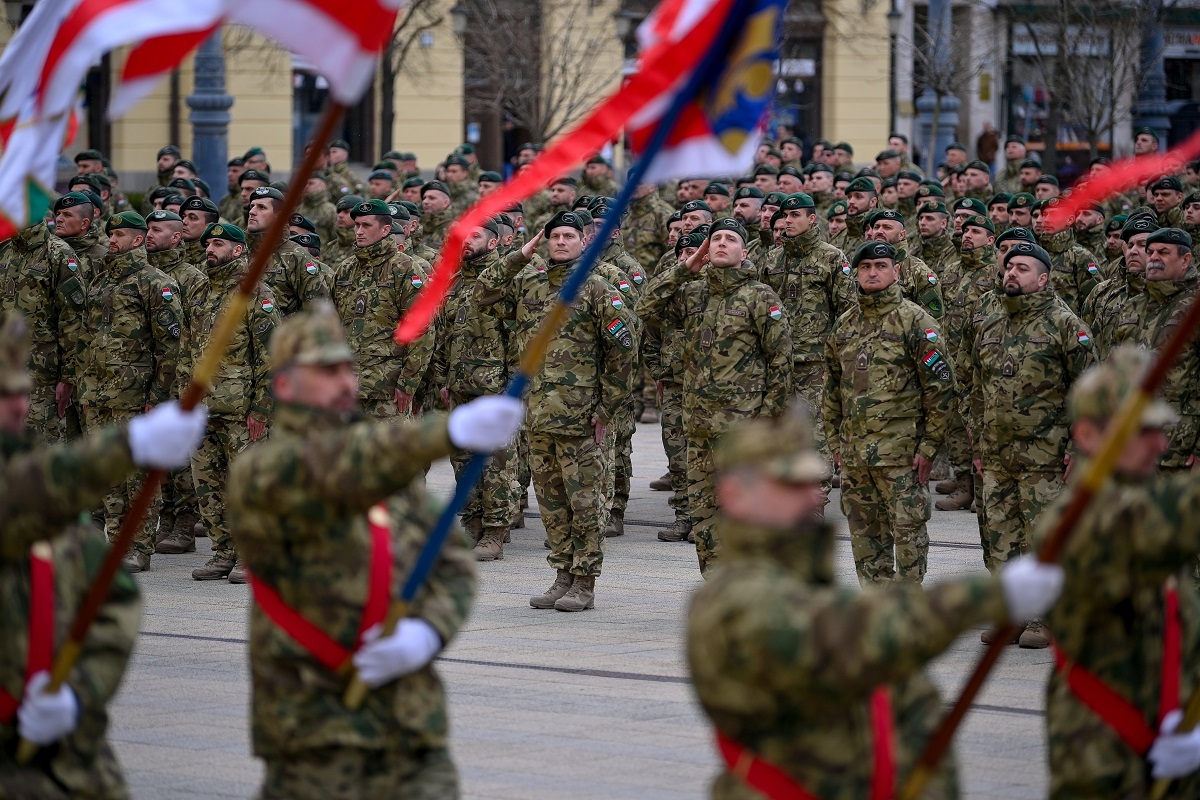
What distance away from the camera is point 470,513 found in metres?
14.8

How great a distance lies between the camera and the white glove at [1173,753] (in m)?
5.76

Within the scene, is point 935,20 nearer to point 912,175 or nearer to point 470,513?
point 912,175

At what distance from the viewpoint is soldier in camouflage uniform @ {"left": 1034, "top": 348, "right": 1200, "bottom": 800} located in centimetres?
568

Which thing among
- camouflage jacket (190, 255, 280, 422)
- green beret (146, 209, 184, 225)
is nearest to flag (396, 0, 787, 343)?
camouflage jacket (190, 255, 280, 422)

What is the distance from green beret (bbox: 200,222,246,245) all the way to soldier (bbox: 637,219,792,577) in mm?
3162

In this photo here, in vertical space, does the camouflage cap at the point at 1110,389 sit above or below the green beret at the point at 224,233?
below

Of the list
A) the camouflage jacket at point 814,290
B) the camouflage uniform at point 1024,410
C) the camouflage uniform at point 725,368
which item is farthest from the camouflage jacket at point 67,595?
the camouflage jacket at point 814,290

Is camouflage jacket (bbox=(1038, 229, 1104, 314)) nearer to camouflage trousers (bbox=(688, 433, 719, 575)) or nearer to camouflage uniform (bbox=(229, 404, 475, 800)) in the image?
camouflage trousers (bbox=(688, 433, 719, 575))

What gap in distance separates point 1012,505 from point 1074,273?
21.2 feet

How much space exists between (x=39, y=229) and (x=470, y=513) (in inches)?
142

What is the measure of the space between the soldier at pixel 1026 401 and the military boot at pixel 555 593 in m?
2.56

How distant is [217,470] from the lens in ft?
44.7

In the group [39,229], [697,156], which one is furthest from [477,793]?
[39,229]

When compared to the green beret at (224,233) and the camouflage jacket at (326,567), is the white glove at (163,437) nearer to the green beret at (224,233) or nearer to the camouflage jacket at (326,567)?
the camouflage jacket at (326,567)
